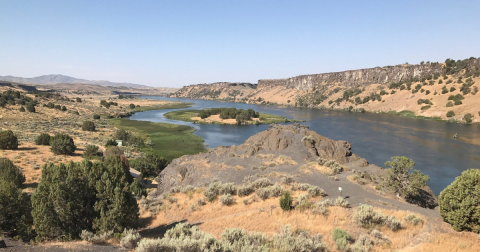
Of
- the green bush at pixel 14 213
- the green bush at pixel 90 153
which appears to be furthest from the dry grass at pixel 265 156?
the green bush at pixel 90 153

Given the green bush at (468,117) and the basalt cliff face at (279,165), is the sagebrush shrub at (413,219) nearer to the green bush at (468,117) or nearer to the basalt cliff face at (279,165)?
the basalt cliff face at (279,165)

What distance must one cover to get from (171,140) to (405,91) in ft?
351

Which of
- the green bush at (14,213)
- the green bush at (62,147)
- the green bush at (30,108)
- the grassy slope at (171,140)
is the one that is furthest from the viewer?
the green bush at (30,108)

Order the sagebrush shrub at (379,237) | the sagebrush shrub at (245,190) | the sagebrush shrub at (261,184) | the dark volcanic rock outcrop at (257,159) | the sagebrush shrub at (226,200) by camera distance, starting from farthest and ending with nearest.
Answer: the dark volcanic rock outcrop at (257,159)
the sagebrush shrub at (261,184)
the sagebrush shrub at (245,190)
the sagebrush shrub at (226,200)
the sagebrush shrub at (379,237)

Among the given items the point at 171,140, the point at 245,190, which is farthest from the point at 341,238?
the point at 171,140

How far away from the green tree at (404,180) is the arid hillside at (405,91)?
7644 cm

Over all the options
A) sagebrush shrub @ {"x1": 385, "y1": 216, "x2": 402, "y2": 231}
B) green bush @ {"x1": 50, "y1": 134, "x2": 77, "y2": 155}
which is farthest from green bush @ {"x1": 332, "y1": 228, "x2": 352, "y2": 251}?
green bush @ {"x1": 50, "y1": 134, "x2": 77, "y2": 155}

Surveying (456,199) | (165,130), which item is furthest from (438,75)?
(456,199)

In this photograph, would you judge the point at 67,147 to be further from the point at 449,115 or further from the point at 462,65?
the point at 462,65

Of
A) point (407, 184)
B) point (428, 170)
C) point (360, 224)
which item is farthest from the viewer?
point (428, 170)

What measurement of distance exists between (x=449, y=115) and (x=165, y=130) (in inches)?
3385

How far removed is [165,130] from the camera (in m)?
67.0

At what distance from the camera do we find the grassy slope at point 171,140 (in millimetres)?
44391

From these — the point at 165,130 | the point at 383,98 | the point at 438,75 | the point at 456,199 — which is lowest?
the point at 165,130
